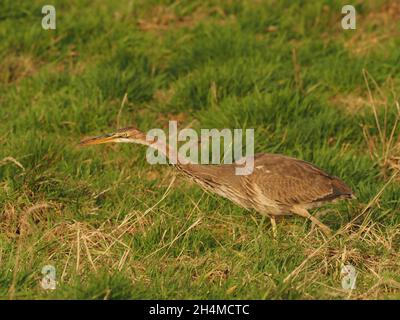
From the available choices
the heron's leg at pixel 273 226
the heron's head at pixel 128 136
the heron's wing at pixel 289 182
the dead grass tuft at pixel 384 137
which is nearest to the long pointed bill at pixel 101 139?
the heron's head at pixel 128 136

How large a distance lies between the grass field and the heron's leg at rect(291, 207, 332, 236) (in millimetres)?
98

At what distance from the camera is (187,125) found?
9031mm

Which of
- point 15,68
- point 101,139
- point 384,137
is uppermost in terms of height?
point 15,68

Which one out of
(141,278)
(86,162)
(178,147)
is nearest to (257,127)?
(178,147)

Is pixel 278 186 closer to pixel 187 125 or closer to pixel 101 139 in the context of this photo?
pixel 101 139

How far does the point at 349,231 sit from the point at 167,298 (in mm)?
1749

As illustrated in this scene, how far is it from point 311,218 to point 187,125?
2037mm

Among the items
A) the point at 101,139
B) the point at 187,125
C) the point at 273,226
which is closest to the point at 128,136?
Answer: the point at 101,139

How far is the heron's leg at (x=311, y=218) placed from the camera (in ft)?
23.3

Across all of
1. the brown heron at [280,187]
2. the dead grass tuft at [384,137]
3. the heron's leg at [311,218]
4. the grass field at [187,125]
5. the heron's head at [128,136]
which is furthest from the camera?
the dead grass tuft at [384,137]

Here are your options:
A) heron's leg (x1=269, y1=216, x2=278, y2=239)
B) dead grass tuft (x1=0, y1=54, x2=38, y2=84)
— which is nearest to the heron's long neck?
heron's leg (x1=269, y1=216, x2=278, y2=239)

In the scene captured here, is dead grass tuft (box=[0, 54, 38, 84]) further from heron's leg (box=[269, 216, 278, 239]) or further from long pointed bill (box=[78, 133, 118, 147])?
heron's leg (box=[269, 216, 278, 239])

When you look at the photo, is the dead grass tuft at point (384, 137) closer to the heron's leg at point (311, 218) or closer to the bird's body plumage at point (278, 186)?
the bird's body plumage at point (278, 186)
